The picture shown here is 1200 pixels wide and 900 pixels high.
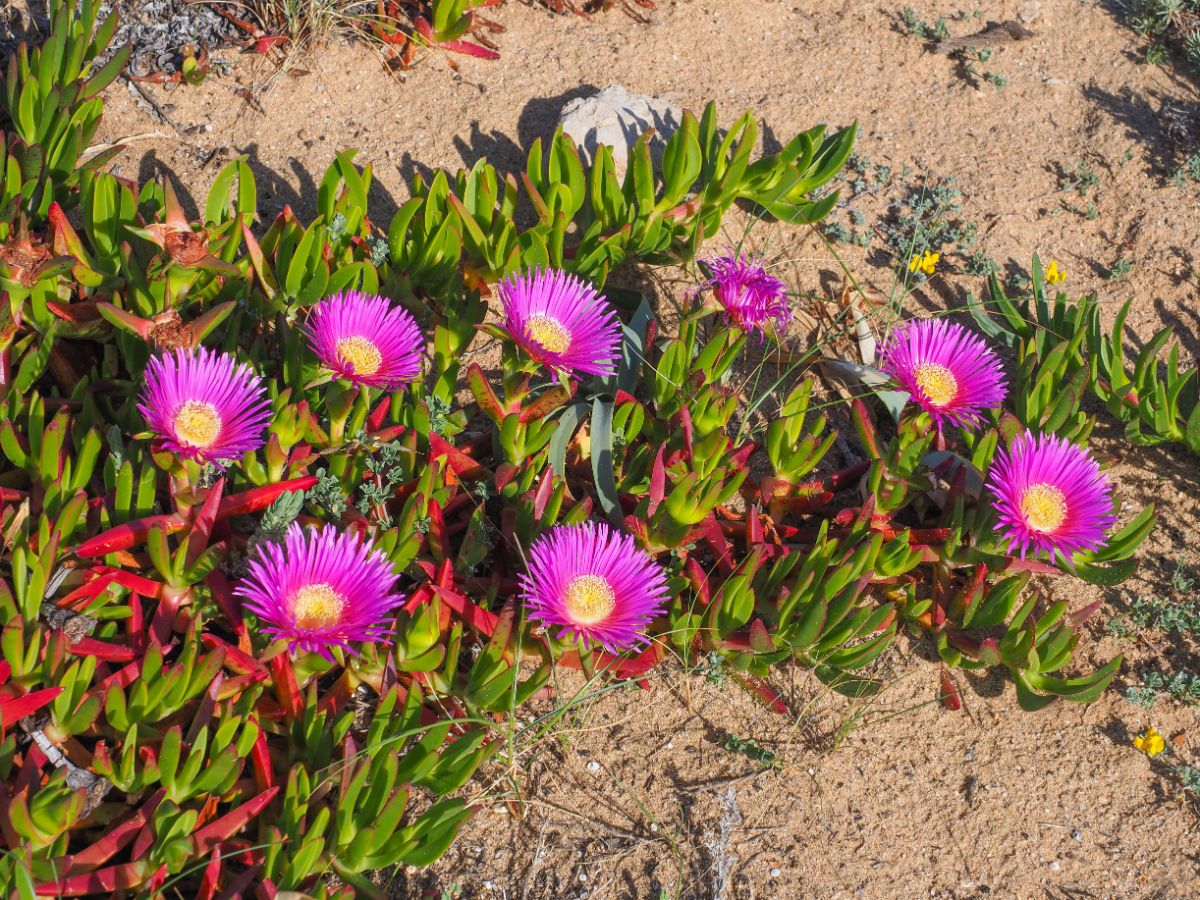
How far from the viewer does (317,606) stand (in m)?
1.87

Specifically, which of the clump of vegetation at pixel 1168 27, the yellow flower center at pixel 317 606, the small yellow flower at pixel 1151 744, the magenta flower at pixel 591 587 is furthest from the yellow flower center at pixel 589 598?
the clump of vegetation at pixel 1168 27

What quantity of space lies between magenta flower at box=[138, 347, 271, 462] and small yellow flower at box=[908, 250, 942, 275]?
164 cm

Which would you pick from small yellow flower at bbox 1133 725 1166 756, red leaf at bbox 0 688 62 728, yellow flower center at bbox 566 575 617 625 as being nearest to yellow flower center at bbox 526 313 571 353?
yellow flower center at bbox 566 575 617 625

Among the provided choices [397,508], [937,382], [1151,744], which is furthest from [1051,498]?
[397,508]

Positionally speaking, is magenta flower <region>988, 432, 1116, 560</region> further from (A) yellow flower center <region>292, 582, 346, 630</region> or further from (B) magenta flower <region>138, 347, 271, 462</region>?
(B) magenta flower <region>138, 347, 271, 462</region>

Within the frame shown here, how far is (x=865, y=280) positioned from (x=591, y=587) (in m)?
1.31

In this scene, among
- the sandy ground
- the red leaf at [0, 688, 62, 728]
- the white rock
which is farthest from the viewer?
the white rock

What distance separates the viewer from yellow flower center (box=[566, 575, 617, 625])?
1.94 m

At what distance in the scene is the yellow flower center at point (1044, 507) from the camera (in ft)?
7.05

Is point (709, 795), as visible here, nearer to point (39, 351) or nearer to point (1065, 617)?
point (1065, 617)

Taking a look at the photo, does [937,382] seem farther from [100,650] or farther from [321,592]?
[100,650]

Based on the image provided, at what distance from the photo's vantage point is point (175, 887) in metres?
1.76

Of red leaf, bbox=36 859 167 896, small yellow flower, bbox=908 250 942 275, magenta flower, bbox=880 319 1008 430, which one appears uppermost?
magenta flower, bbox=880 319 1008 430

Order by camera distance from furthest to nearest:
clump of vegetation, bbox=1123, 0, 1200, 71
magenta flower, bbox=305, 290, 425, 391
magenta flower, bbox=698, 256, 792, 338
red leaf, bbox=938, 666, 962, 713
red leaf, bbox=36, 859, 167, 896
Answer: clump of vegetation, bbox=1123, 0, 1200, 71 < magenta flower, bbox=698, 256, 792, 338 < red leaf, bbox=938, 666, 962, 713 < magenta flower, bbox=305, 290, 425, 391 < red leaf, bbox=36, 859, 167, 896
